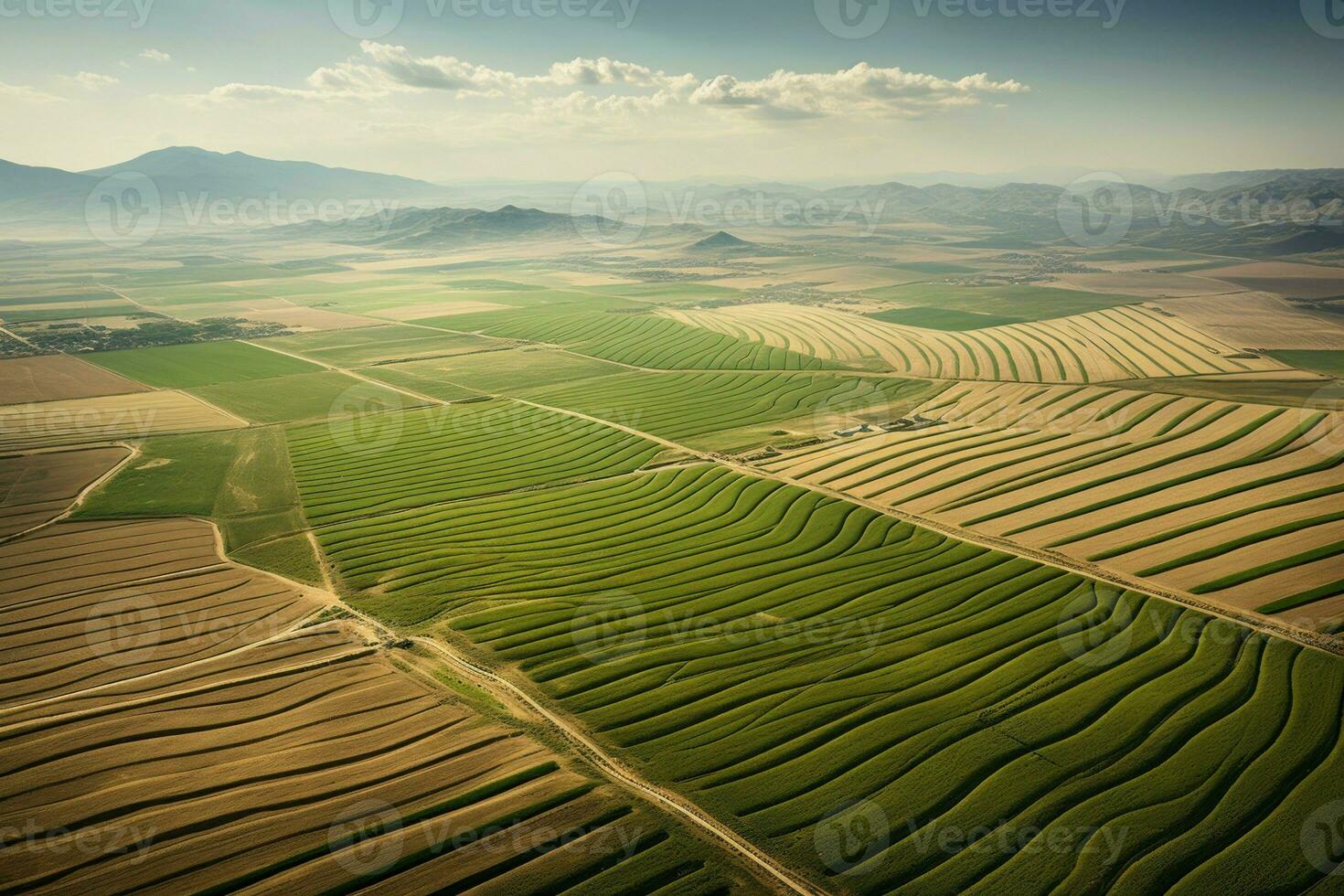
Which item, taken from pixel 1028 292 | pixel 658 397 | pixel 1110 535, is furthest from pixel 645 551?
pixel 1028 292

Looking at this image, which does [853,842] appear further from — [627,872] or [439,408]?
[439,408]

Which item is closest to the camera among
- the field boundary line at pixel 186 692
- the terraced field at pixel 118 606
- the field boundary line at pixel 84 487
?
the field boundary line at pixel 186 692

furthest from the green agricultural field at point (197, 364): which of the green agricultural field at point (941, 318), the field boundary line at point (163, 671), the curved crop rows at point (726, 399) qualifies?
the green agricultural field at point (941, 318)

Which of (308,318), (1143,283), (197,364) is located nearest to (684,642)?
(197,364)

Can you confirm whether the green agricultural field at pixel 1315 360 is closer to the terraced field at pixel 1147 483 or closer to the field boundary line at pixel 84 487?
the terraced field at pixel 1147 483

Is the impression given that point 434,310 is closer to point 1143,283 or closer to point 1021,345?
point 1021,345

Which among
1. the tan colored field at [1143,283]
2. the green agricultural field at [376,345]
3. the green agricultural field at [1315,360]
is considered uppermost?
the tan colored field at [1143,283]
